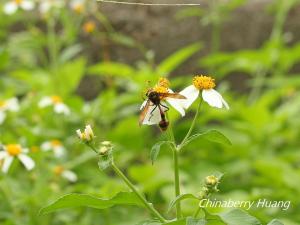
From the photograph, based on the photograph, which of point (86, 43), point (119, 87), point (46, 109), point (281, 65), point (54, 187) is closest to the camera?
point (54, 187)

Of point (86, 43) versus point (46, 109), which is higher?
point (86, 43)

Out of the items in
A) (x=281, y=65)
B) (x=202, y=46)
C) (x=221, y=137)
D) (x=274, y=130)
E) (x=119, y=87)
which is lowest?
(x=221, y=137)

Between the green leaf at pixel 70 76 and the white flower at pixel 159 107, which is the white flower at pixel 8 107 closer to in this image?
the green leaf at pixel 70 76

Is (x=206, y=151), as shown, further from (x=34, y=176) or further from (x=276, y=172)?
(x=34, y=176)

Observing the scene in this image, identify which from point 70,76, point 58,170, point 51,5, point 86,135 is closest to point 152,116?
point 86,135

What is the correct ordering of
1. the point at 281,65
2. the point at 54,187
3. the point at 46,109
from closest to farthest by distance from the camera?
the point at 54,187
the point at 46,109
the point at 281,65

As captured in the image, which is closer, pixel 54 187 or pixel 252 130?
pixel 54 187

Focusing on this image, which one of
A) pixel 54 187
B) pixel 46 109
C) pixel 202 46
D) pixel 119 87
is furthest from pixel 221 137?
pixel 202 46
